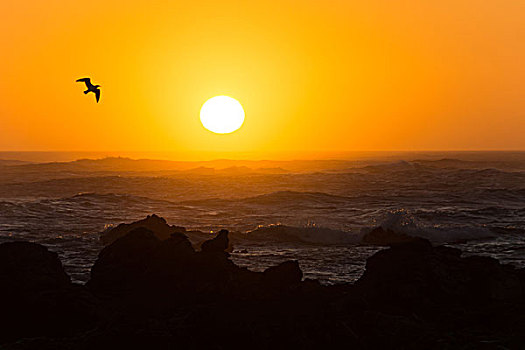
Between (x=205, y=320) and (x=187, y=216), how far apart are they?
106ft

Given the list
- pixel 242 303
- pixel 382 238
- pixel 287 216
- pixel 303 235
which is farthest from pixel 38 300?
pixel 287 216

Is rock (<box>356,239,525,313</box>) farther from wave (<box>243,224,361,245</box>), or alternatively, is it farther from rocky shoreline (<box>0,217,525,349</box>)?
wave (<box>243,224,361,245</box>)

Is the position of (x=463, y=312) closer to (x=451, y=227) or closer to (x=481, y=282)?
(x=481, y=282)

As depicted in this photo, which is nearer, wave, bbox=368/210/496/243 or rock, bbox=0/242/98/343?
rock, bbox=0/242/98/343

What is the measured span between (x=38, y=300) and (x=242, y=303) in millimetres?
4529

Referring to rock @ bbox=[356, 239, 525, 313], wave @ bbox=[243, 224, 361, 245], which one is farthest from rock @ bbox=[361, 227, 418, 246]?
rock @ bbox=[356, 239, 525, 313]

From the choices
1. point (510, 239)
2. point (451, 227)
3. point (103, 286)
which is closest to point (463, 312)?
point (103, 286)

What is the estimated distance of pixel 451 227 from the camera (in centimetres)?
3419

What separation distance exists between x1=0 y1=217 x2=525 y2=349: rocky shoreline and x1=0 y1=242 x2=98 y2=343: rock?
0.02 metres

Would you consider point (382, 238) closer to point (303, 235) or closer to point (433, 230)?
point (303, 235)

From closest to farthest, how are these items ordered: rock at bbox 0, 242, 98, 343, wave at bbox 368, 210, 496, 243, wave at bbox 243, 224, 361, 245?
rock at bbox 0, 242, 98, 343, wave at bbox 243, 224, 361, 245, wave at bbox 368, 210, 496, 243

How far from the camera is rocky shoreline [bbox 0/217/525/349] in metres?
10.0

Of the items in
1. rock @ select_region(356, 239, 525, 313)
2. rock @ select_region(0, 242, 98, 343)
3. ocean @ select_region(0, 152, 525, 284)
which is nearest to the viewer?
rock @ select_region(0, 242, 98, 343)

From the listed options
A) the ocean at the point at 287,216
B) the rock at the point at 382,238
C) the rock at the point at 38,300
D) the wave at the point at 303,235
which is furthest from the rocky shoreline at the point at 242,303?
the rock at the point at 382,238
